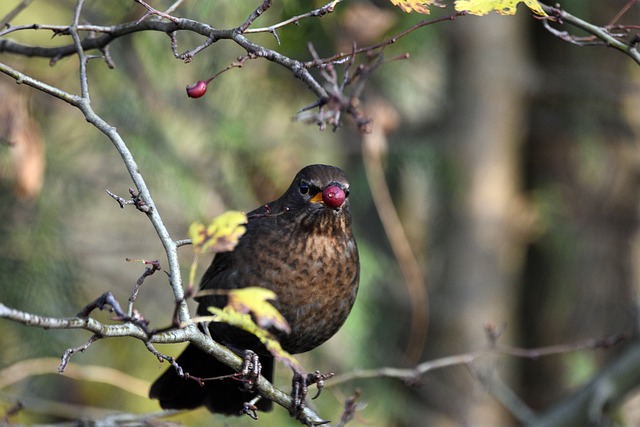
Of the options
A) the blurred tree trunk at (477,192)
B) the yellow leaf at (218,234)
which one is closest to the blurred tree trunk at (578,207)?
the blurred tree trunk at (477,192)

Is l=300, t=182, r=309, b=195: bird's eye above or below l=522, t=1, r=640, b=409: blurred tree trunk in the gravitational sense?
below

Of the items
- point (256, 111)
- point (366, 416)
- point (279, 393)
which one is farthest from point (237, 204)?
point (279, 393)

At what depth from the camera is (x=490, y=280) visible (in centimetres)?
507

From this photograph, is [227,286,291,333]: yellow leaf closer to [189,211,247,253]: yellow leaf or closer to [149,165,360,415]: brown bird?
[189,211,247,253]: yellow leaf

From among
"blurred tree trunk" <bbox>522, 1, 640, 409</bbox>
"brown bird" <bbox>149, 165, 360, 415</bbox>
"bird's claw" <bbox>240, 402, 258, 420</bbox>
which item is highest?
"blurred tree trunk" <bbox>522, 1, 640, 409</bbox>

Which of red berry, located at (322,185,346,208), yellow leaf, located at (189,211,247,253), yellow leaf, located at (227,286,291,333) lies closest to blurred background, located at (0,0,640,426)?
red berry, located at (322,185,346,208)

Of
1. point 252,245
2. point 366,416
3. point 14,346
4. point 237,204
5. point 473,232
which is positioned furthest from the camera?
point 473,232

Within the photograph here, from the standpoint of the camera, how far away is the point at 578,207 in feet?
17.3

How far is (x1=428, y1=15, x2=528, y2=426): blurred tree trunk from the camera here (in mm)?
4980

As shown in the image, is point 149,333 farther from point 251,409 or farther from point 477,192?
point 477,192

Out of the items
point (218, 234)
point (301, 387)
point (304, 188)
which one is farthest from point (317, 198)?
point (218, 234)

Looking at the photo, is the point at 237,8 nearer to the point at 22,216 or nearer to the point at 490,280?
the point at 22,216

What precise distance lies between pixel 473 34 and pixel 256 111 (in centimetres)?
140

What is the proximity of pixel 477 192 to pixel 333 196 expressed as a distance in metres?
2.86
